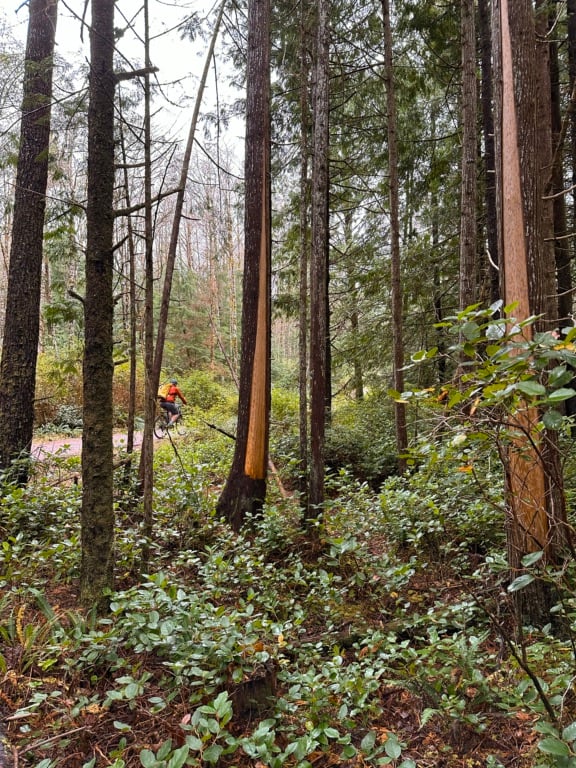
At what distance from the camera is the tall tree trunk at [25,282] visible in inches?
242

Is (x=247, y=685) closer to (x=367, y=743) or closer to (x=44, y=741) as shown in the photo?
(x=367, y=743)

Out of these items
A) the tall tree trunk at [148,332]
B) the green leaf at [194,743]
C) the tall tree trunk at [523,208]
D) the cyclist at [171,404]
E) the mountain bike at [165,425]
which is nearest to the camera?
the green leaf at [194,743]

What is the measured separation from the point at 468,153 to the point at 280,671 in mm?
6854

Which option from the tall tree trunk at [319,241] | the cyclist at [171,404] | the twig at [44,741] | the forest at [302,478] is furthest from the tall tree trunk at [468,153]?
the cyclist at [171,404]

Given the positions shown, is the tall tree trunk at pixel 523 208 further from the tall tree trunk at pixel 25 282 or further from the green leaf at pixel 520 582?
the tall tree trunk at pixel 25 282

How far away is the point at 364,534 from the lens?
4719 millimetres

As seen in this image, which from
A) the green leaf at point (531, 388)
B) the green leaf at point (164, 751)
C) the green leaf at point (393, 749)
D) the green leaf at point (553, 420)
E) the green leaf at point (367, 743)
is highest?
the green leaf at point (531, 388)

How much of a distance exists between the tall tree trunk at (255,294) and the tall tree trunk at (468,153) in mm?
2760

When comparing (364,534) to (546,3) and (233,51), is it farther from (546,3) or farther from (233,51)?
(233,51)

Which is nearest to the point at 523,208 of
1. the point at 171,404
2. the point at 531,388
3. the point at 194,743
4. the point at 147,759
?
the point at 531,388

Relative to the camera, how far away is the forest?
2.13 m

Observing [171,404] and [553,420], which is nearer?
[553,420]

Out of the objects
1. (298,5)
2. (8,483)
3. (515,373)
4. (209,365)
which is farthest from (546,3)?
(209,365)

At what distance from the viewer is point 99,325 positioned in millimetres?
3062
